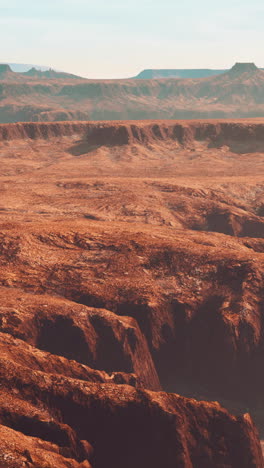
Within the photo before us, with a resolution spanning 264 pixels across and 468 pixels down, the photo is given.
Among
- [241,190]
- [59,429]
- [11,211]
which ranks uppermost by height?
[241,190]

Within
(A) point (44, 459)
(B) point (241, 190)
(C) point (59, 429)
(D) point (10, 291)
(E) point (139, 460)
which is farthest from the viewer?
(B) point (241, 190)

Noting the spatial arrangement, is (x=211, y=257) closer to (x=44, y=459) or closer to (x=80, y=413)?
(x=80, y=413)

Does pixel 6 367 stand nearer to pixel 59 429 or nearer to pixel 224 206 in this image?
pixel 59 429

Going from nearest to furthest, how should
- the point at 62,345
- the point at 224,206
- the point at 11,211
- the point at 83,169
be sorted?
1. the point at 62,345
2. the point at 11,211
3. the point at 224,206
4. the point at 83,169

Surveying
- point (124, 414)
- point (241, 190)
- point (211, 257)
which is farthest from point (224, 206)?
point (124, 414)

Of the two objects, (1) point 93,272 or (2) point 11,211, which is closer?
(1) point 93,272

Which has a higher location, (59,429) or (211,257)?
(211,257)

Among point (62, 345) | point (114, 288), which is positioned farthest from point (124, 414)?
point (114, 288)
